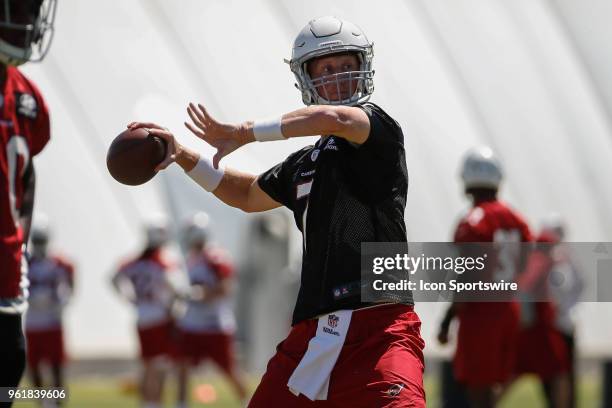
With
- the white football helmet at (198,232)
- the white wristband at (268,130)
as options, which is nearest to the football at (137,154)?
the white wristband at (268,130)

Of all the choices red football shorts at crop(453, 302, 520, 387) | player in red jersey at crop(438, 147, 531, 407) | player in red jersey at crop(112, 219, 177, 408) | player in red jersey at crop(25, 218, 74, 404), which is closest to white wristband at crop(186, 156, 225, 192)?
player in red jersey at crop(438, 147, 531, 407)

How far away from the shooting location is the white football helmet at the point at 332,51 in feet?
13.4

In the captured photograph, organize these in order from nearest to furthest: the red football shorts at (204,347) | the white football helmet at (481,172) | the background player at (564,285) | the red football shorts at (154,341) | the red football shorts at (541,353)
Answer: the white football helmet at (481,172) → the red football shorts at (541,353) → the background player at (564,285) → the red football shorts at (154,341) → the red football shorts at (204,347)

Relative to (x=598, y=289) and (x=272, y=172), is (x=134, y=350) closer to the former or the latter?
(x=598, y=289)

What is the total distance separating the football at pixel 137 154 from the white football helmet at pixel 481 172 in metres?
3.72

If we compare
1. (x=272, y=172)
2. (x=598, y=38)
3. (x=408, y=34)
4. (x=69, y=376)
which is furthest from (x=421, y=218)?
(x=272, y=172)

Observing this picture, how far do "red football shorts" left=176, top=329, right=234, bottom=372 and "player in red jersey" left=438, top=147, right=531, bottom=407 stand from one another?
13.7 ft

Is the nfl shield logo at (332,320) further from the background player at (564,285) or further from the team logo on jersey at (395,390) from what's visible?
the background player at (564,285)

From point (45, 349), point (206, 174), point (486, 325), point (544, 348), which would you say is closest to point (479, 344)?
point (486, 325)

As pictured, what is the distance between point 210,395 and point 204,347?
225cm

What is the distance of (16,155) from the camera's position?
4496mm

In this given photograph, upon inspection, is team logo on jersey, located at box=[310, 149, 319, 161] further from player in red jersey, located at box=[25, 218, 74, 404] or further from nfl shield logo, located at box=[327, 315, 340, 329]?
player in red jersey, located at box=[25, 218, 74, 404]

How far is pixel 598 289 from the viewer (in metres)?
6.95

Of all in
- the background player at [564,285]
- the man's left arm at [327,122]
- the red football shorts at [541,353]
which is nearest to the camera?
the man's left arm at [327,122]
